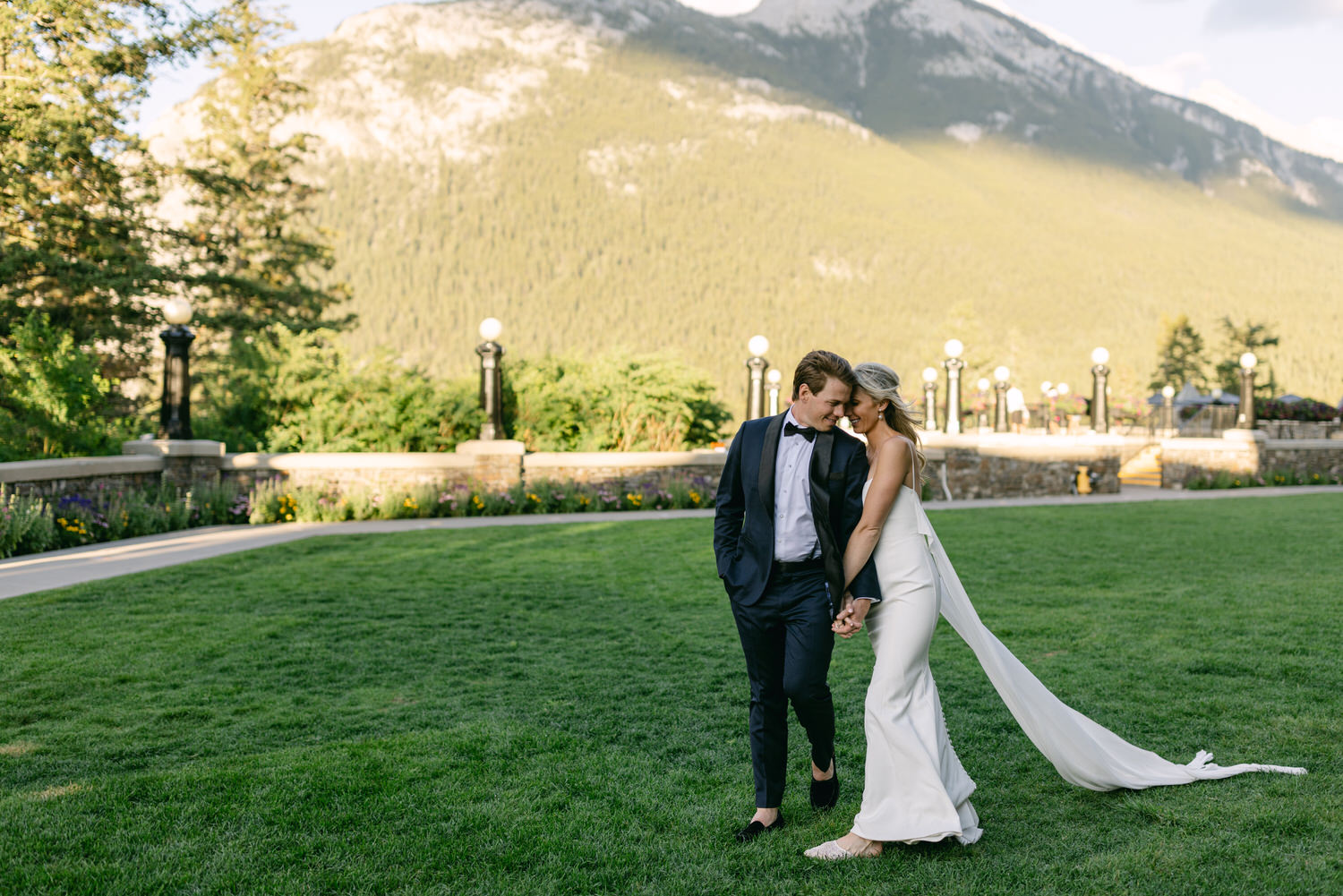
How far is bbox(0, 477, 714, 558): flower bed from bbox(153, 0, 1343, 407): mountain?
154 feet

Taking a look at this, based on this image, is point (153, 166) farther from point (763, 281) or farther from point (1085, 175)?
point (1085, 175)

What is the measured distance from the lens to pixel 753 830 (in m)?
3.90

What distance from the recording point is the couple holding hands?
3.64 metres

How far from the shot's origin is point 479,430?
1859 cm

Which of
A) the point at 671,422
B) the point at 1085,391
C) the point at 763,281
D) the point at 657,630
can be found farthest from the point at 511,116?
the point at 657,630

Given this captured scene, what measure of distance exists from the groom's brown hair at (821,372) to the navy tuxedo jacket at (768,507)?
0.19m

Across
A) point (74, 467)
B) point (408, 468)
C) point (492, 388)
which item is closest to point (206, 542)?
point (74, 467)

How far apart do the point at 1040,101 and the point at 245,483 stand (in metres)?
202

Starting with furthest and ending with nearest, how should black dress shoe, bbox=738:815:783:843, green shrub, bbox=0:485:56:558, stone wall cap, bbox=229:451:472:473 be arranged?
stone wall cap, bbox=229:451:472:473 → green shrub, bbox=0:485:56:558 → black dress shoe, bbox=738:815:783:843

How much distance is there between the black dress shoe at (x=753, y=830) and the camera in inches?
152

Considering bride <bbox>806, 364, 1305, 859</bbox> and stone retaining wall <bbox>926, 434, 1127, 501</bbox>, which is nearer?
bride <bbox>806, 364, 1305, 859</bbox>

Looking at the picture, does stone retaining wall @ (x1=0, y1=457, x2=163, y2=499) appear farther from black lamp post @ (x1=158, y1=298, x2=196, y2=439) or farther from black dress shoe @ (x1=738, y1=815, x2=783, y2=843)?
black dress shoe @ (x1=738, y1=815, x2=783, y2=843)

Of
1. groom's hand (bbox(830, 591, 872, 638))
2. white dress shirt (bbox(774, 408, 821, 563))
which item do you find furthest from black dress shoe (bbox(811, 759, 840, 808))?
white dress shirt (bbox(774, 408, 821, 563))

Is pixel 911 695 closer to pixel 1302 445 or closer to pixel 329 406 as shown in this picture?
pixel 329 406
